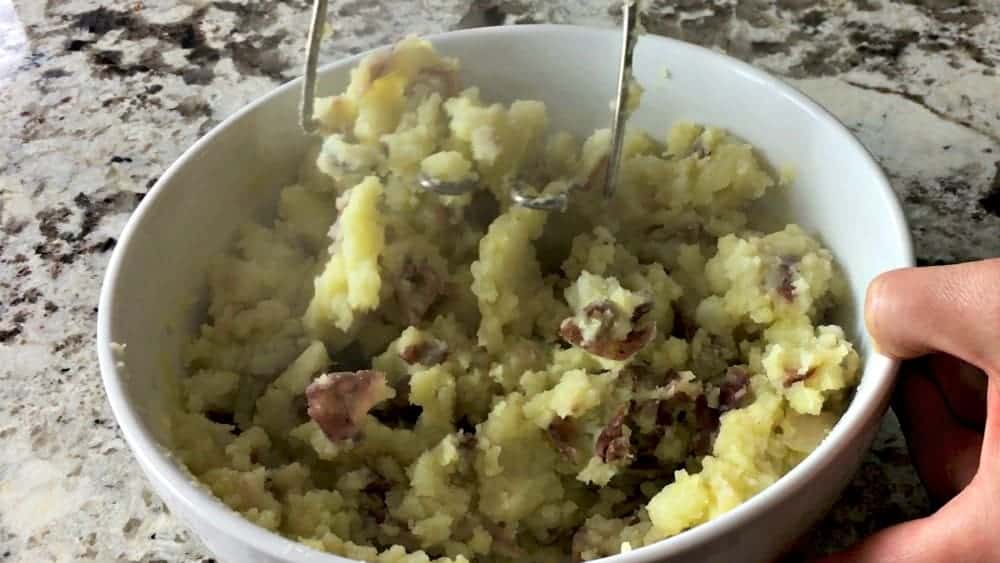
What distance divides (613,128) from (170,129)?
1.61ft

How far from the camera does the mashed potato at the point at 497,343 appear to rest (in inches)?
23.0

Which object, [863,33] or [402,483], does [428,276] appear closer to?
[402,483]

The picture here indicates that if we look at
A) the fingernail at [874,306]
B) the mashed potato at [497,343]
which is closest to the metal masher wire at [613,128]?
the mashed potato at [497,343]

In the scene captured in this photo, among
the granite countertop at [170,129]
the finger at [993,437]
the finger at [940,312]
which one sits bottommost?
the granite countertop at [170,129]

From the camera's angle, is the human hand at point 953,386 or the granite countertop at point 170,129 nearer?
the human hand at point 953,386

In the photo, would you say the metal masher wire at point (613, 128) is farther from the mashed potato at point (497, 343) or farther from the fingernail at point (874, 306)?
the fingernail at point (874, 306)

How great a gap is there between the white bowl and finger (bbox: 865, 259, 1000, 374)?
0.02 metres

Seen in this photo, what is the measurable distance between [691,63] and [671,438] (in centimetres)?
30

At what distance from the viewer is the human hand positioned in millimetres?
489

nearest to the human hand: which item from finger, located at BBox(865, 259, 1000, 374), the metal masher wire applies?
finger, located at BBox(865, 259, 1000, 374)

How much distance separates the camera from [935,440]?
1.98 feet

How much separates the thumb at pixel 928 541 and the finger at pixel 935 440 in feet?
0.27

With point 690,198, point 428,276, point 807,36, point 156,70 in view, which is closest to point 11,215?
point 156,70

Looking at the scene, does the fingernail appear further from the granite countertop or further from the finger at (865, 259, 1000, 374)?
the granite countertop
